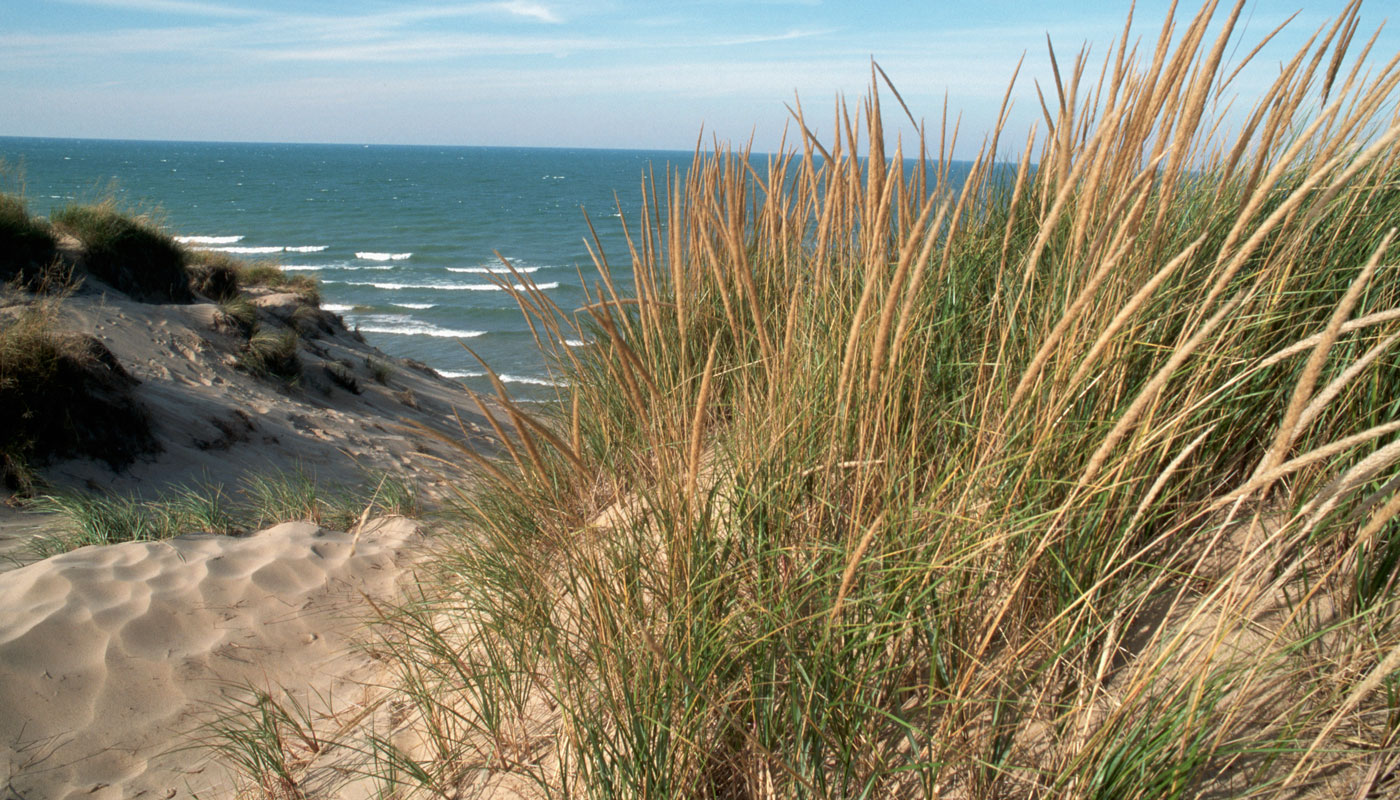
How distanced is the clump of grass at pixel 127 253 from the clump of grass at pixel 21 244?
42cm

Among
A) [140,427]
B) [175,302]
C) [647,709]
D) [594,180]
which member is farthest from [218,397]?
[594,180]

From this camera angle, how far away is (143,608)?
2.61 m

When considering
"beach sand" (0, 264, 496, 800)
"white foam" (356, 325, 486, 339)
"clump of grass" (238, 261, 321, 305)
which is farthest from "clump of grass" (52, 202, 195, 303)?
"white foam" (356, 325, 486, 339)

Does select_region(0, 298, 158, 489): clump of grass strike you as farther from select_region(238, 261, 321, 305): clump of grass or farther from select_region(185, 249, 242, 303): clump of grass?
select_region(238, 261, 321, 305): clump of grass

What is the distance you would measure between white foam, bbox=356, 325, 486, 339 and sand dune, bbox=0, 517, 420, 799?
1360 centimetres

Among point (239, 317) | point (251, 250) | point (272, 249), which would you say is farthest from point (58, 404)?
point (272, 249)

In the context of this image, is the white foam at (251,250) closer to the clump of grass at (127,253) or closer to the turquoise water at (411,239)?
the turquoise water at (411,239)

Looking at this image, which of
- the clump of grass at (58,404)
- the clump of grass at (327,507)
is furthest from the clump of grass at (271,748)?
the clump of grass at (58,404)

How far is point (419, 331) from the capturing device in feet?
54.2

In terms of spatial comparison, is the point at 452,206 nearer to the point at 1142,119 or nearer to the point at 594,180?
the point at 594,180

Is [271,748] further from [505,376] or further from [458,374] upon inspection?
[458,374]

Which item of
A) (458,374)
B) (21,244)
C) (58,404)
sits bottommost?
(458,374)

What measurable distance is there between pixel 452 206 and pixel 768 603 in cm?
4898

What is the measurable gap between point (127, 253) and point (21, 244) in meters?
1.10
